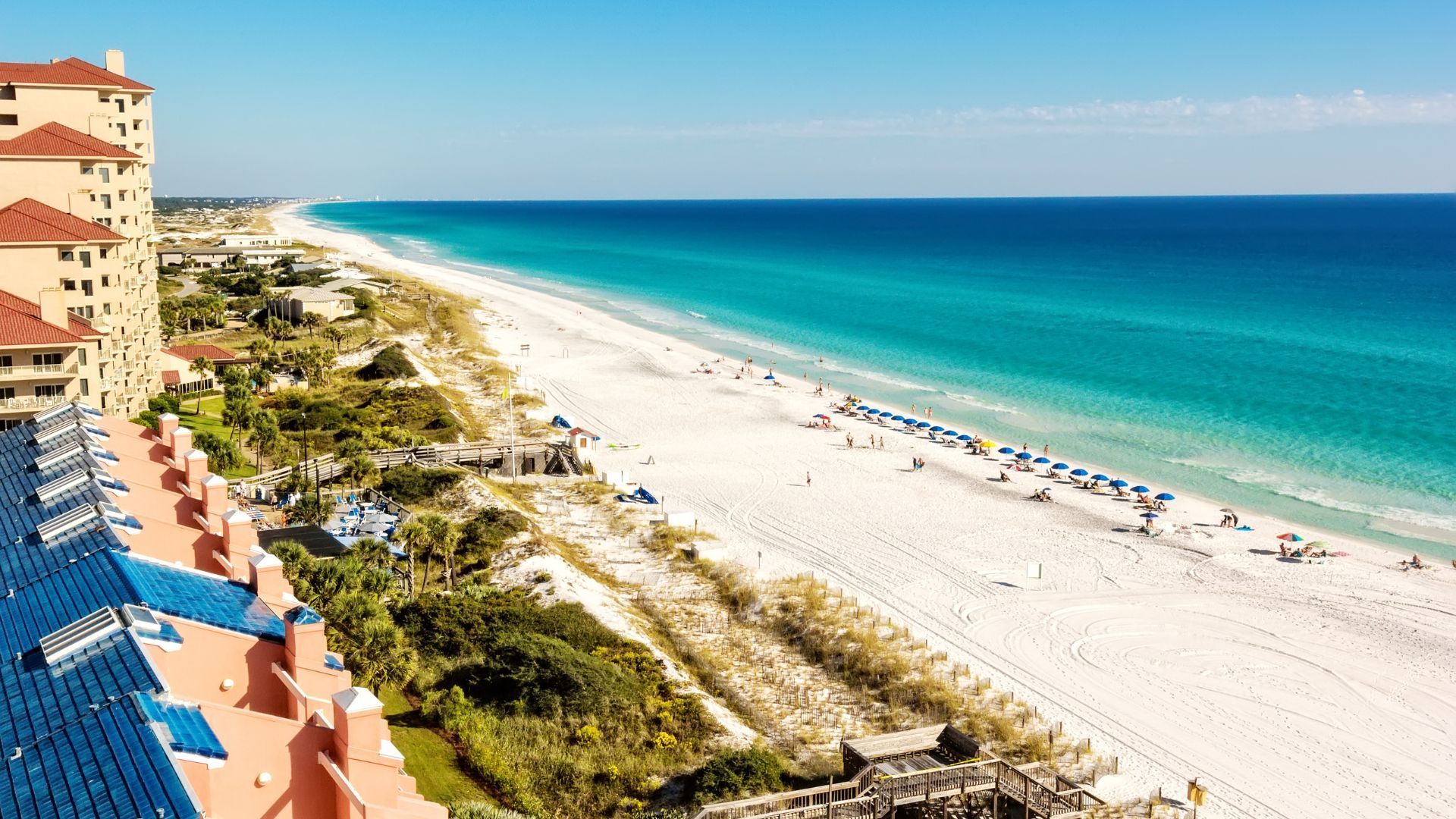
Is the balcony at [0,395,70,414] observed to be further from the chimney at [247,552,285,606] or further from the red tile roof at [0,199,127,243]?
the chimney at [247,552,285,606]

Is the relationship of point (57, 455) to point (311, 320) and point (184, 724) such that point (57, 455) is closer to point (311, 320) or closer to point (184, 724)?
point (184, 724)

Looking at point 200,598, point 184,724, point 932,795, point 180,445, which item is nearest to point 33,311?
point 180,445

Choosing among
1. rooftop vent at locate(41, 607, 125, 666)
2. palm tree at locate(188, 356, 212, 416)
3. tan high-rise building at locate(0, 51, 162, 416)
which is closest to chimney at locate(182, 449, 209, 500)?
rooftop vent at locate(41, 607, 125, 666)

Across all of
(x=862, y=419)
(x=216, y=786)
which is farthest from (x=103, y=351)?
(x=862, y=419)

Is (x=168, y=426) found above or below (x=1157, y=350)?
above

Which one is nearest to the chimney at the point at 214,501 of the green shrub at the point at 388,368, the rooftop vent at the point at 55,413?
the rooftop vent at the point at 55,413

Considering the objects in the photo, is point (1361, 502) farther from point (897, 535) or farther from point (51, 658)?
point (51, 658)
